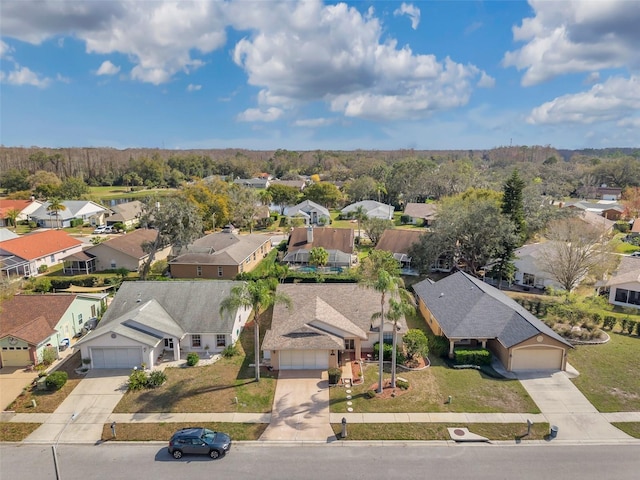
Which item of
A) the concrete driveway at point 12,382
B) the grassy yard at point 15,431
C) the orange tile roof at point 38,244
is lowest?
the grassy yard at point 15,431

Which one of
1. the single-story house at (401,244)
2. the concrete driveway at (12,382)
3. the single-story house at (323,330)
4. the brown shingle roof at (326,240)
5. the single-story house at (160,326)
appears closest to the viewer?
the concrete driveway at (12,382)

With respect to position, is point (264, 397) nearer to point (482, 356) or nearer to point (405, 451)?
point (405, 451)

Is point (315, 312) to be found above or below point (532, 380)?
above

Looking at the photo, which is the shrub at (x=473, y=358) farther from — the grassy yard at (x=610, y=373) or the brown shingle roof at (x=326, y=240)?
the brown shingle roof at (x=326, y=240)

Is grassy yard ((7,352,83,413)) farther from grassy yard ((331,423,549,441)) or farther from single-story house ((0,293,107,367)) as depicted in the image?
grassy yard ((331,423,549,441))

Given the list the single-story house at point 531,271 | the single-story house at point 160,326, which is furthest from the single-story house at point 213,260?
the single-story house at point 531,271

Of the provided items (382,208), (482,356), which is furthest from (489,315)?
(382,208)
